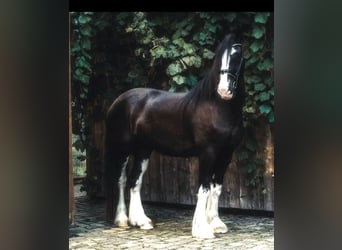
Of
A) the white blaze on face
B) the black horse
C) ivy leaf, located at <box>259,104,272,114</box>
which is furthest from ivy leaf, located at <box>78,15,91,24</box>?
ivy leaf, located at <box>259,104,272,114</box>

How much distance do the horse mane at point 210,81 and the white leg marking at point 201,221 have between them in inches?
30.3

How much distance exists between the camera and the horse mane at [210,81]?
5.16 metres

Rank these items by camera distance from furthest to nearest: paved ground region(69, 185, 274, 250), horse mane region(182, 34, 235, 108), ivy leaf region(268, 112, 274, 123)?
ivy leaf region(268, 112, 274, 123) → horse mane region(182, 34, 235, 108) → paved ground region(69, 185, 274, 250)

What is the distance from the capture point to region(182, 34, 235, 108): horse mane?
5156 millimetres

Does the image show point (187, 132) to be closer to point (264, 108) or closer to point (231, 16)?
point (264, 108)

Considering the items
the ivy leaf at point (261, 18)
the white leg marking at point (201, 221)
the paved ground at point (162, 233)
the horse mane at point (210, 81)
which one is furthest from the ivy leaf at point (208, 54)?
the paved ground at point (162, 233)

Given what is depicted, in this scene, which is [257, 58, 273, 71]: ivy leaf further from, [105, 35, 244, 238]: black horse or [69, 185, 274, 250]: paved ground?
[69, 185, 274, 250]: paved ground

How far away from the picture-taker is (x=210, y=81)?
5176 millimetres

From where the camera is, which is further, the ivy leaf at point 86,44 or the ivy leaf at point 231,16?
the ivy leaf at point 86,44

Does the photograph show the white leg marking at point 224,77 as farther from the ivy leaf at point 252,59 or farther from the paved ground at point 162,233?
the paved ground at point 162,233
